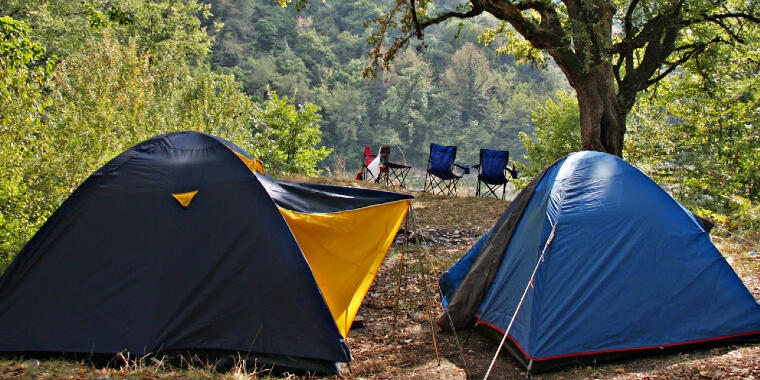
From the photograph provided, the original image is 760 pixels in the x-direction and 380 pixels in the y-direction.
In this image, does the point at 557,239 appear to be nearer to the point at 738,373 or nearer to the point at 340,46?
the point at 738,373

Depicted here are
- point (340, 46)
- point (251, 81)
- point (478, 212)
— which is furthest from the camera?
point (340, 46)

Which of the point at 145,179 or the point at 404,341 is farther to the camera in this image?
the point at 404,341

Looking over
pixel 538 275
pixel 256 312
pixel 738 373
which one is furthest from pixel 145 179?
pixel 738 373

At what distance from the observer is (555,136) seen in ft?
50.1

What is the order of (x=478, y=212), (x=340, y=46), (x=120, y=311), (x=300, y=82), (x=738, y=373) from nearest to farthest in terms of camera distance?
(x=738, y=373) → (x=120, y=311) → (x=478, y=212) → (x=300, y=82) → (x=340, y=46)

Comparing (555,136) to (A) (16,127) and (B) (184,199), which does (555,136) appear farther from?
(B) (184,199)

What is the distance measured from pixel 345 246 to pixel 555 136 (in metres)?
12.8

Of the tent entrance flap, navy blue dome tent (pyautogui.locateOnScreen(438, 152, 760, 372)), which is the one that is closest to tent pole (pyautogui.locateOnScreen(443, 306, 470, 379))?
navy blue dome tent (pyautogui.locateOnScreen(438, 152, 760, 372))

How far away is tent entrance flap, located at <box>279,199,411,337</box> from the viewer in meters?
3.45

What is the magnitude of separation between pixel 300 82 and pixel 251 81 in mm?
5171

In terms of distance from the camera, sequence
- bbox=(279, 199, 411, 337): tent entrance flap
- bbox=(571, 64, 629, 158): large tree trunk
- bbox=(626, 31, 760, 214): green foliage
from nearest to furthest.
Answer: bbox=(279, 199, 411, 337): tent entrance flap < bbox=(626, 31, 760, 214): green foliage < bbox=(571, 64, 629, 158): large tree trunk

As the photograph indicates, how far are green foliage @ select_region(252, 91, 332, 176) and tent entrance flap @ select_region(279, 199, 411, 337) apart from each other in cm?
1206

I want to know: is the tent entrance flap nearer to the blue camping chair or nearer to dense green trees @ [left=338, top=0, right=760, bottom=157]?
dense green trees @ [left=338, top=0, right=760, bottom=157]

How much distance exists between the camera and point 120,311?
3.07 meters
